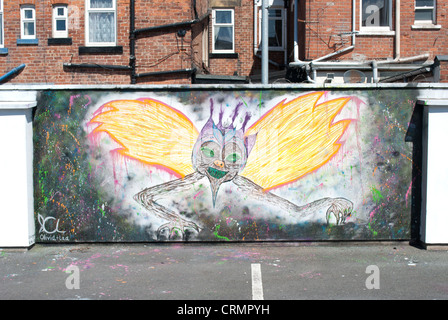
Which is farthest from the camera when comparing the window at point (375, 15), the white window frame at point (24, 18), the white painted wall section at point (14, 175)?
the window at point (375, 15)

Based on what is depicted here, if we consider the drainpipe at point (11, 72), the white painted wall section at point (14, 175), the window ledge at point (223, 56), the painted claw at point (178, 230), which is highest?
the window ledge at point (223, 56)

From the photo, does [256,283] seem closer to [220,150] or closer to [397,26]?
[220,150]

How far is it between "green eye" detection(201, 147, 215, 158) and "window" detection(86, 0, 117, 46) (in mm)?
9434

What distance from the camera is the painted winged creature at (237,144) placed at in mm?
8195

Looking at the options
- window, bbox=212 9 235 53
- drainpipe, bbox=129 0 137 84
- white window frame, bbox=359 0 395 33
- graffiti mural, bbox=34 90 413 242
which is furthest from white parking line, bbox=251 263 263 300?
window, bbox=212 9 235 53

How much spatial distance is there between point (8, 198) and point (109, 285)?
2681mm

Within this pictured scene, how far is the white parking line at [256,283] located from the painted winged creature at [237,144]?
142cm

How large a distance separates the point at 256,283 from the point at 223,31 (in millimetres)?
17197

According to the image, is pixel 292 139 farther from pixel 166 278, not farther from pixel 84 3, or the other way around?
pixel 84 3

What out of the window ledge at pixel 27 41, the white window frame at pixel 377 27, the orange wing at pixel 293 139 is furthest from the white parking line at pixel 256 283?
the window ledge at pixel 27 41

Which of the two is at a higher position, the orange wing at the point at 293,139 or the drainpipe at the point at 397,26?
the drainpipe at the point at 397,26

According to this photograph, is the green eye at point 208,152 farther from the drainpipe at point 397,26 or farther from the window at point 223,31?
the window at point 223,31
